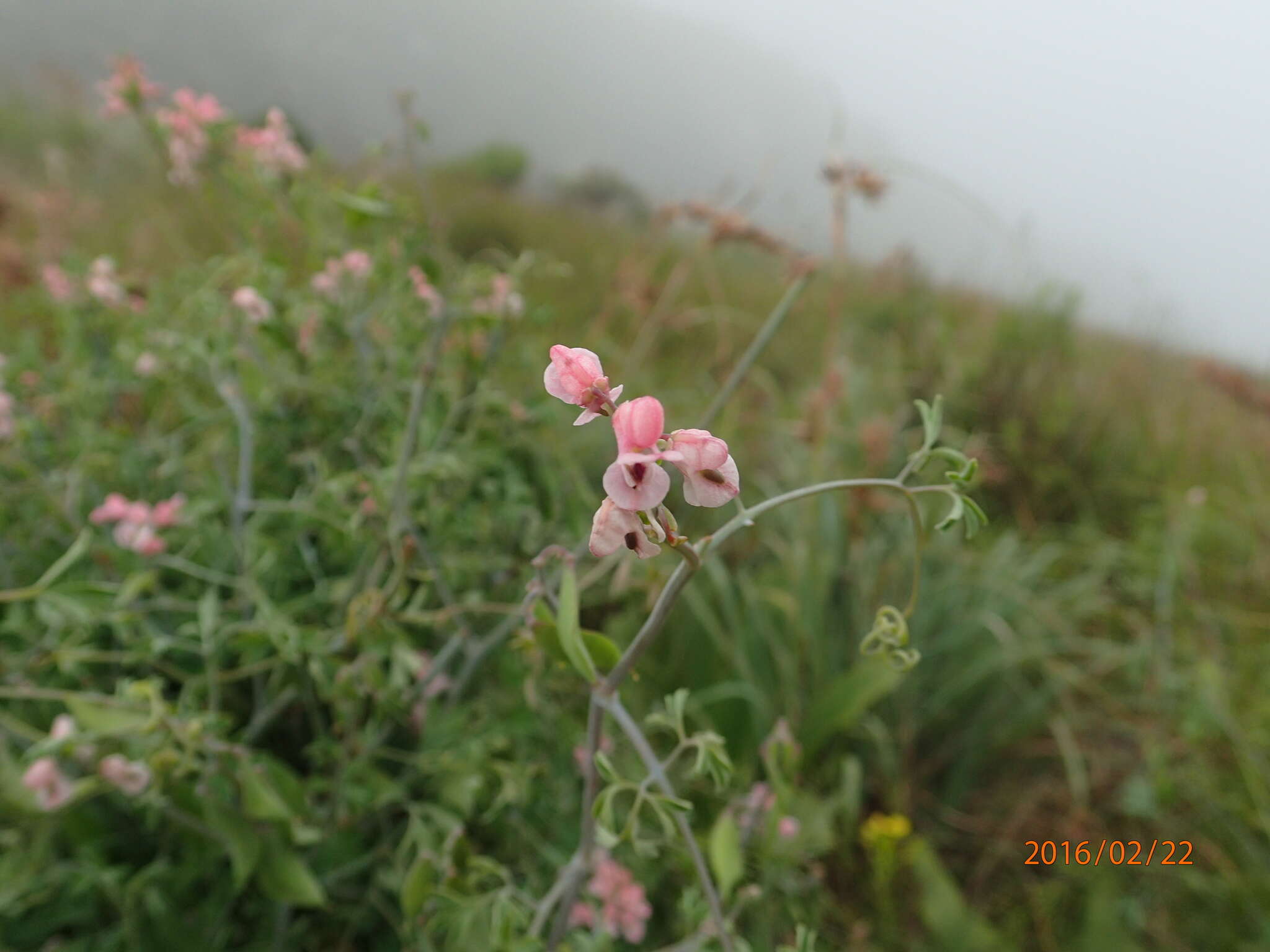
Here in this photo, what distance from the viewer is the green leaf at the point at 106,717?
580 millimetres

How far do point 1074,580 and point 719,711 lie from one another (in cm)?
96

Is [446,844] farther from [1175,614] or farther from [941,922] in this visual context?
[1175,614]

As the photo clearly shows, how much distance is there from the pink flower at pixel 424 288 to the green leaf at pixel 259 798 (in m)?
0.43

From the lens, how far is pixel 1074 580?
1.68 meters

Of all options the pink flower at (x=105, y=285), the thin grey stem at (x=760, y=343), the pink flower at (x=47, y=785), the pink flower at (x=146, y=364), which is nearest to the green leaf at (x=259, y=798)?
the pink flower at (x=47, y=785)

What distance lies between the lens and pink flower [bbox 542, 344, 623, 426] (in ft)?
1.00

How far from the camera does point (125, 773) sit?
0.58 metres

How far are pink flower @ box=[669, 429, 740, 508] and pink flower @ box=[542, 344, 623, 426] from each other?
33mm

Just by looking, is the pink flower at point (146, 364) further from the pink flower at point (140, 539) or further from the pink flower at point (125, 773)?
the pink flower at point (125, 773)

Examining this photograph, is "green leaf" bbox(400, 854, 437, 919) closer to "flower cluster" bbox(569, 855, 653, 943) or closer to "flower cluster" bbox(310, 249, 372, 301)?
"flower cluster" bbox(569, 855, 653, 943)

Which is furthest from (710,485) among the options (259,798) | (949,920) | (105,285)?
(105,285)

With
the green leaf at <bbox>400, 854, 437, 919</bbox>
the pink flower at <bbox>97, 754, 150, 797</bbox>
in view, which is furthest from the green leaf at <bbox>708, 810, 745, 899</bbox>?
the pink flower at <bbox>97, 754, 150, 797</bbox>

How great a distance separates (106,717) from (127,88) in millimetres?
761

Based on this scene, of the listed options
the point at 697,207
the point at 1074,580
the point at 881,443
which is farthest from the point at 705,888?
the point at 1074,580
